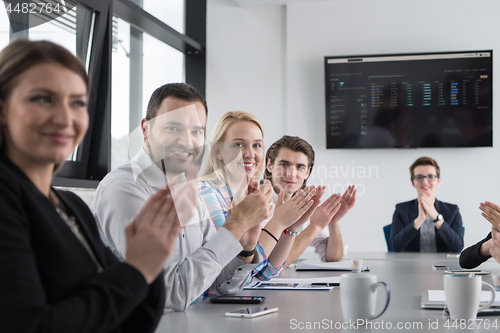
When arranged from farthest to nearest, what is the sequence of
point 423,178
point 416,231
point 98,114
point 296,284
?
point 423,178, point 416,231, point 98,114, point 296,284

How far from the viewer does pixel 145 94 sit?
11.8ft

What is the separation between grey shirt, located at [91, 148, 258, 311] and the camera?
1.17m

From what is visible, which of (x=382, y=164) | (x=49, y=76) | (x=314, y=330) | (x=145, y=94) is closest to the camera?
(x=49, y=76)

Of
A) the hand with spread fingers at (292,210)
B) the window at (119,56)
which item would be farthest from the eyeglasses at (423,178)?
the window at (119,56)

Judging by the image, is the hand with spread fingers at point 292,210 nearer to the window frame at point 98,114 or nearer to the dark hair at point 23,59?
the dark hair at point 23,59

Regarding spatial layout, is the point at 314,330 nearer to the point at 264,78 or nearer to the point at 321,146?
the point at 321,146

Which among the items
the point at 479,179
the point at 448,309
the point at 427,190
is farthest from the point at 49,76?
the point at 479,179

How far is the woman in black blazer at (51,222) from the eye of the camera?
1.92ft

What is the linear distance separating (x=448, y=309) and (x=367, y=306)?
21 centimetres

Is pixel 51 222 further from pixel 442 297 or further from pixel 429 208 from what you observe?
pixel 429 208

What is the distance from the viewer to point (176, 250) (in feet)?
4.49

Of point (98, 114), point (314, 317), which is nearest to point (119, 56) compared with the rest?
point (98, 114)

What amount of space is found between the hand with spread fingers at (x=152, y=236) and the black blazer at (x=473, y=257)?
1612 millimetres

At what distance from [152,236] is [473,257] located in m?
1.66
